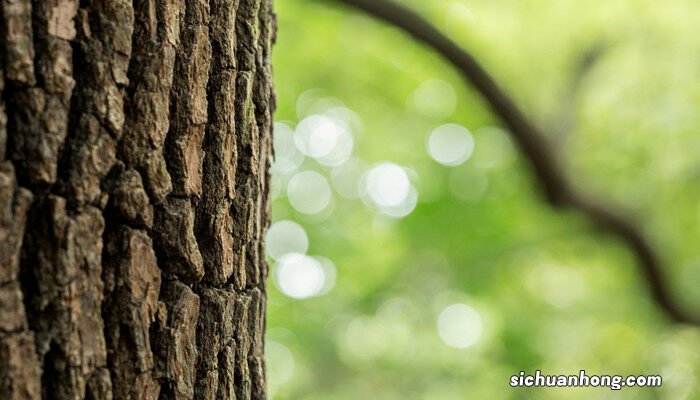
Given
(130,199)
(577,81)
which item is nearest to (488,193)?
(577,81)

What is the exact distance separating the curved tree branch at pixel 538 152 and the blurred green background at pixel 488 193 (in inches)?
8.3

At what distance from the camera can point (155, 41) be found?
96cm

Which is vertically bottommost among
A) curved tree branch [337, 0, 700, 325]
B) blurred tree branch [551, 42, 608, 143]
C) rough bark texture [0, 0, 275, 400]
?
rough bark texture [0, 0, 275, 400]

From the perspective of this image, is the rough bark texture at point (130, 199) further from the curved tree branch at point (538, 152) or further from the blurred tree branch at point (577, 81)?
the blurred tree branch at point (577, 81)

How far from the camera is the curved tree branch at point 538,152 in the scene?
4230 millimetres

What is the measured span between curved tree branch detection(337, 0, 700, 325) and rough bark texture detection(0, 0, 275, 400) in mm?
3165

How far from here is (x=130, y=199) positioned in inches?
35.9

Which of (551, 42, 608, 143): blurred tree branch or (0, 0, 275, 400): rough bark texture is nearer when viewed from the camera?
(0, 0, 275, 400): rough bark texture

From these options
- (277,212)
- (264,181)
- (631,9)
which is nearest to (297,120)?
Result: (277,212)

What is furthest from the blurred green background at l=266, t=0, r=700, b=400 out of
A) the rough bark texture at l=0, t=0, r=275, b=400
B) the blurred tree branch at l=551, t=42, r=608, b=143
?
the rough bark texture at l=0, t=0, r=275, b=400

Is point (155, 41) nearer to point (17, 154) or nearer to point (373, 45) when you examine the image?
point (17, 154)

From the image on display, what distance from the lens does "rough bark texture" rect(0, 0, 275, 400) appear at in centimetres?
82

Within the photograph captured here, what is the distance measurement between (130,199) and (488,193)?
7.00m

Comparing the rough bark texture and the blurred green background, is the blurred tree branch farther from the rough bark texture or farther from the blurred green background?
the rough bark texture
